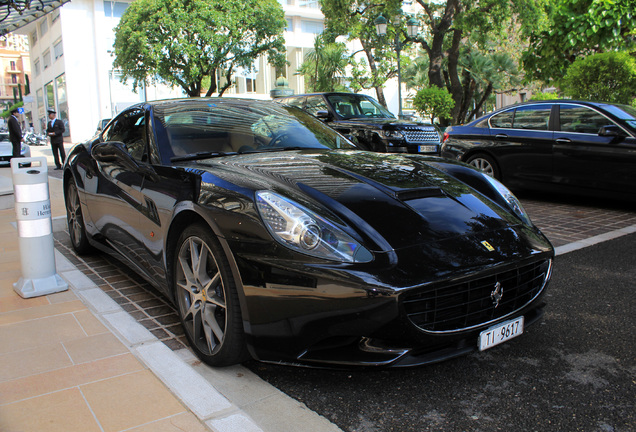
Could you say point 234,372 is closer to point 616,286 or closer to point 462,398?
point 462,398

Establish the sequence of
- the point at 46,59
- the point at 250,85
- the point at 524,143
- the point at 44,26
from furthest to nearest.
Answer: the point at 46,59
the point at 44,26
the point at 250,85
the point at 524,143

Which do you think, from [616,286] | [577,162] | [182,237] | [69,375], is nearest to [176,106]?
[182,237]

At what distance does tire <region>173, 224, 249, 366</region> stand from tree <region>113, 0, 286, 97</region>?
27244mm

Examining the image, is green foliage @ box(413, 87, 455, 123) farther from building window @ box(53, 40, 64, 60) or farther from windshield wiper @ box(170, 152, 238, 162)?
building window @ box(53, 40, 64, 60)

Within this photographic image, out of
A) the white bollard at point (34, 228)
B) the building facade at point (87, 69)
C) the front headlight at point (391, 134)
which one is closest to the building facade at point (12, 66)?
the building facade at point (87, 69)

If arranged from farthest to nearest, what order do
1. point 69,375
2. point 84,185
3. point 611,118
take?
point 611,118 → point 84,185 → point 69,375

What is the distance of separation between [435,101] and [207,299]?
1929 cm

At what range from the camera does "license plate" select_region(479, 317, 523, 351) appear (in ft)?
7.98

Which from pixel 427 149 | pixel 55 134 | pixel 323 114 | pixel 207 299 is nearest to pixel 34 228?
pixel 207 299

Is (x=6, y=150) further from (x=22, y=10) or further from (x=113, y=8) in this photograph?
(x=113, y=8)

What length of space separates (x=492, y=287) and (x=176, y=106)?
8.22 feet

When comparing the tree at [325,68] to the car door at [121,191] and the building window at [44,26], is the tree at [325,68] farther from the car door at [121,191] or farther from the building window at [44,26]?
the car door at [121,191]

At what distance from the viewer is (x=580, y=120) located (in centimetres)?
730

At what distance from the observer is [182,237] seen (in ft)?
9.62
